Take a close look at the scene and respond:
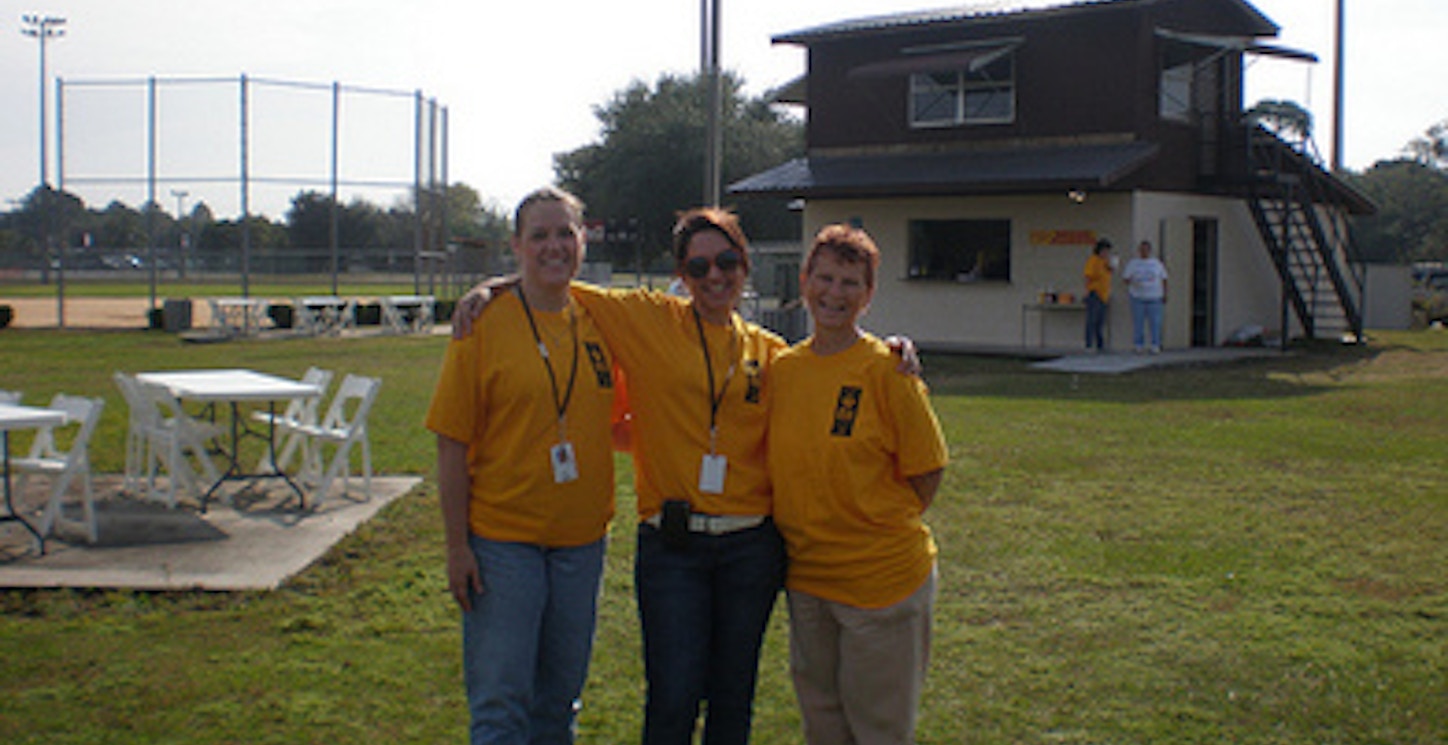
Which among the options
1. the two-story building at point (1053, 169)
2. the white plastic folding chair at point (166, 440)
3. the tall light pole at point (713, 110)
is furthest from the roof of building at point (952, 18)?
the white plastic folding chair at point (166, 440)

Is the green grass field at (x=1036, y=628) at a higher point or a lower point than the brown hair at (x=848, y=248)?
lower

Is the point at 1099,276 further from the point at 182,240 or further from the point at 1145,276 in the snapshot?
the point at 182,240

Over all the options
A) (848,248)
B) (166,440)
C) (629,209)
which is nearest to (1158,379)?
(166,440)

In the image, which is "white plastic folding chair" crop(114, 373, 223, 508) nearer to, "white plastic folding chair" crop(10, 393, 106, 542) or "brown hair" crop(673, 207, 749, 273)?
"white plastic folding chair" crop(10, 393, 106, 542)

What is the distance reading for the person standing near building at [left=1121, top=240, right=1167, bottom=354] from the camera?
64.3 ft

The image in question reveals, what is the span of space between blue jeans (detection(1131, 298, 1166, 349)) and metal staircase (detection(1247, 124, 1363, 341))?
2.78m

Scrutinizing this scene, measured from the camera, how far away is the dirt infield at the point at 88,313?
28938 mm

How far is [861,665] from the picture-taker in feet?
11.8

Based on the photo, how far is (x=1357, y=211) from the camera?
25.7 meters

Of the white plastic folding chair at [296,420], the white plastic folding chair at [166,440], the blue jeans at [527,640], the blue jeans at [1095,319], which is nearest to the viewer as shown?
the blue jeans at [527,640]

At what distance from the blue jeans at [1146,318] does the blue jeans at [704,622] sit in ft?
56.9

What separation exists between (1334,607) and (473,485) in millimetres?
4211

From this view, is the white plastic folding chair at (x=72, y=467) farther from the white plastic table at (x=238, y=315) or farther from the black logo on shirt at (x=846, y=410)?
the white plastic table at (x=238, y=315)

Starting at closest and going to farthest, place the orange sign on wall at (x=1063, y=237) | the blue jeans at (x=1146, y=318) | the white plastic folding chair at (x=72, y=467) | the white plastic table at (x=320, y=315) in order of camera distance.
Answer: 1. the white plastic folding chair at (x=72, y=467)
2. the blue jeans at (x=1146, y=318)
3. the orange sign on wall at (x=1063, y=237)
4. the white plastic table at (x=320, y=315)
